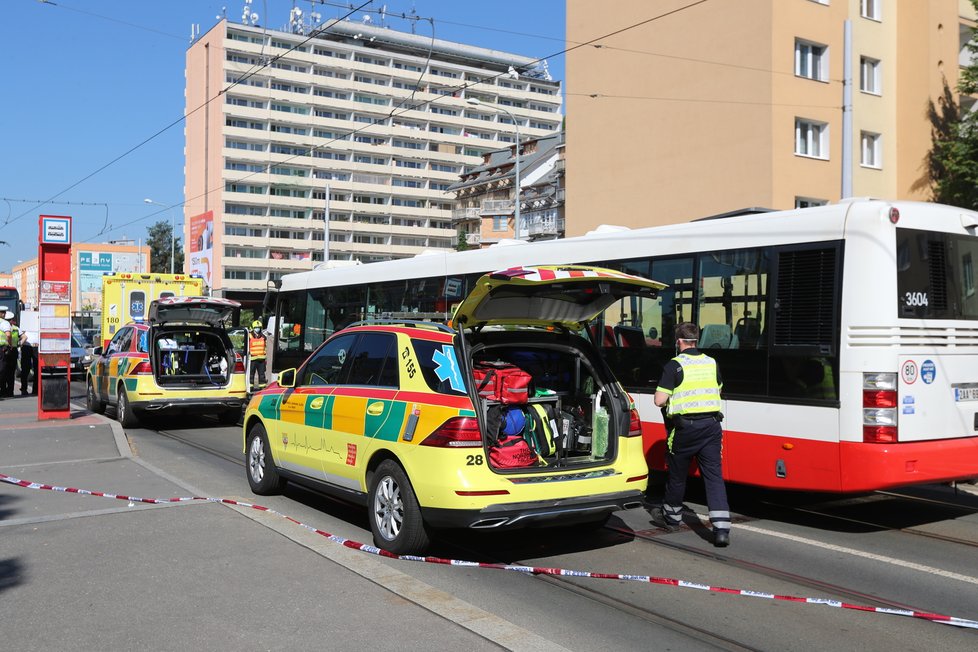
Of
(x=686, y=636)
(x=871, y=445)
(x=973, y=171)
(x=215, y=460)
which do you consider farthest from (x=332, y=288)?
(x=973, y=171)

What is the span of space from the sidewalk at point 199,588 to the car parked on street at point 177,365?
624cm

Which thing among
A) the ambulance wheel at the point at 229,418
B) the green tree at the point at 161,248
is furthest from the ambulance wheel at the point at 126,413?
the green tree at the point at 161,248

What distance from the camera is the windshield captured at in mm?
7730

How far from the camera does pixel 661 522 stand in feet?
26.9

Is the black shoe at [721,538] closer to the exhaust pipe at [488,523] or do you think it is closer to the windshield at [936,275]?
the exhaust pipe at [488,523]

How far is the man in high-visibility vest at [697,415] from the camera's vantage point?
7258 mm

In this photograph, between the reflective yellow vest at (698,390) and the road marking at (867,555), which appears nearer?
the road marking at (867,555)

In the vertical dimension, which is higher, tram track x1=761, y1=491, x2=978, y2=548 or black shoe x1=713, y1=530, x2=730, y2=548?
black shoe x1=713, y1=530, x2=730, y2=548

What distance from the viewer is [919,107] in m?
32.7

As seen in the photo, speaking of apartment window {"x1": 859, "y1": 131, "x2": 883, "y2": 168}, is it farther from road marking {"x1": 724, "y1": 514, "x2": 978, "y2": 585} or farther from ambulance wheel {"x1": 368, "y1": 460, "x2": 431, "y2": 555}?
ambulance wheel {"x1": 368, "y1": 460, "x2": 431, "y2": 555}

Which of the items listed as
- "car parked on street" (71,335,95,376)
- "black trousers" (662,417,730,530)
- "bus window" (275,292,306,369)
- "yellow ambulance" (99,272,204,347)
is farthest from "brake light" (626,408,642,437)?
"car parked on street" (71,335,95,376)

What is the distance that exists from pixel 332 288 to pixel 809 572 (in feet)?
39.0

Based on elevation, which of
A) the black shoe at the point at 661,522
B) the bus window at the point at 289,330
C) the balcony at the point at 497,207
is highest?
the balcony at the point at 497,207

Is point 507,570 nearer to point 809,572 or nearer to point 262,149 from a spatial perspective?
point 809,572
